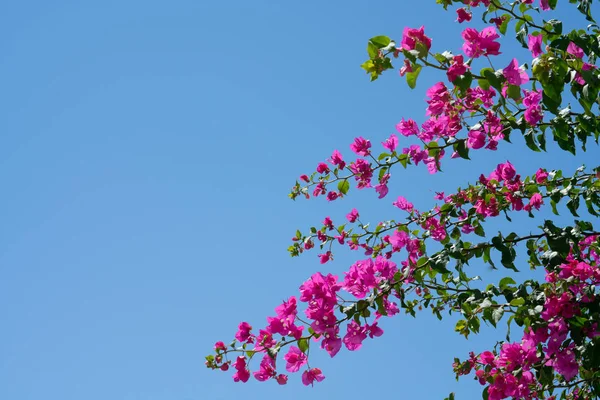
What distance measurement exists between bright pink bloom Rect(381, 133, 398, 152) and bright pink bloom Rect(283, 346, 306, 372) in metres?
1.48

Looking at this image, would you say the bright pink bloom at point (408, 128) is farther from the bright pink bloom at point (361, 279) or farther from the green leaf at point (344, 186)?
the bright pink bloom at point (361, 279)

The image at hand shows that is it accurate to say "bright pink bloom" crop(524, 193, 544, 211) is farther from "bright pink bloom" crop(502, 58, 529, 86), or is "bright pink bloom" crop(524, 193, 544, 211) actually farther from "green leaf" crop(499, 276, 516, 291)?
"bright pink bloom" crop(502, 58, 529, 86)

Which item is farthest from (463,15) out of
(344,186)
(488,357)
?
(488,357)

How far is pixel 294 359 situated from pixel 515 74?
1582 mm

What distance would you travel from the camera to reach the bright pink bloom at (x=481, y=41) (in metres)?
2.49

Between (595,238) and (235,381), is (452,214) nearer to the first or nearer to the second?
(595,238)

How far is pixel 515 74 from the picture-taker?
8.07 ft

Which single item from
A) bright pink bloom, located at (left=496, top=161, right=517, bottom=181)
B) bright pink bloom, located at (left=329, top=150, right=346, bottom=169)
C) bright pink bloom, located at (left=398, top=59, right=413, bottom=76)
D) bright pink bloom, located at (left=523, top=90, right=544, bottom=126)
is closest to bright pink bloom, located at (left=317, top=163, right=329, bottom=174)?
bright pink bloom, located at (left=329, top=150, right=346, bottom=169)

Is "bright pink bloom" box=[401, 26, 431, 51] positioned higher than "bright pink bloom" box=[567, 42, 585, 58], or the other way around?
"bright pink bloom" box=[567, 42, 585, 58]

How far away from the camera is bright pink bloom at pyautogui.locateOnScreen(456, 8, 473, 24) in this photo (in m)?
Result: 3.45

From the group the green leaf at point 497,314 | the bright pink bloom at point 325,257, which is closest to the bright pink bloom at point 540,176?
the green leaf at point 497,314

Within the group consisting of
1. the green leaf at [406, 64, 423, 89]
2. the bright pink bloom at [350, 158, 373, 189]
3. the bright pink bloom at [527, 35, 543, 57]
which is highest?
the bright pink bloom at [350, 158, 373, 189]

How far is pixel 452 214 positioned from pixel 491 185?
293mm

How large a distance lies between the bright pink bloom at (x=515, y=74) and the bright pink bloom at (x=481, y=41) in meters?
0.09
